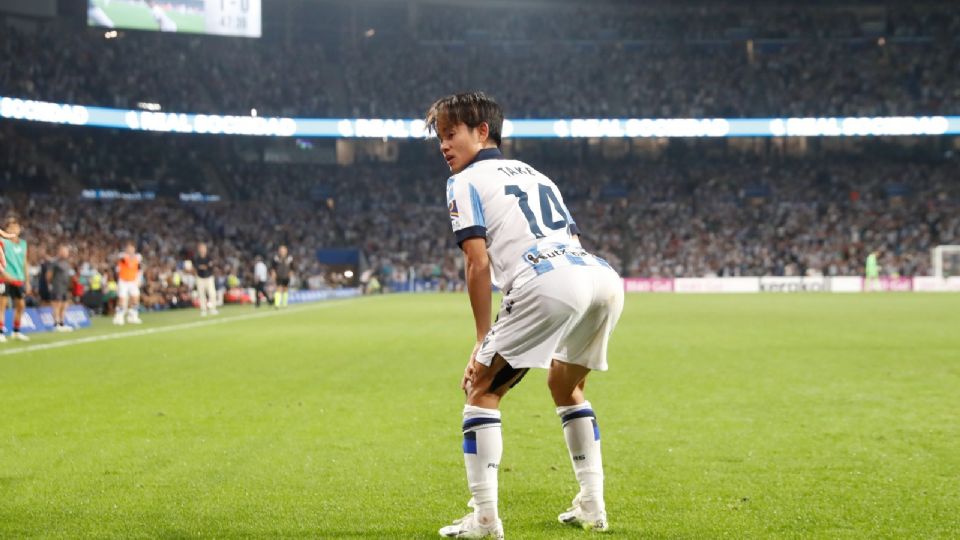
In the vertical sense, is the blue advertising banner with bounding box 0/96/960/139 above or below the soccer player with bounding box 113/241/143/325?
above

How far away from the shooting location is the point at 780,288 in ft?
162

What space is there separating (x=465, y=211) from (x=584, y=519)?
5.41ft

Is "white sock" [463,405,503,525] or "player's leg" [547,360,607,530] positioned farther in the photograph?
"player's leg" [547,360,607,530]

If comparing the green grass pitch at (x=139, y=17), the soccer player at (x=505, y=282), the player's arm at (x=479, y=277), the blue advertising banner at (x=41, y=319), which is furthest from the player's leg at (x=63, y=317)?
the green grass pitch at (x=139, y=17)

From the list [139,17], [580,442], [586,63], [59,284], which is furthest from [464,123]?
[586,63]

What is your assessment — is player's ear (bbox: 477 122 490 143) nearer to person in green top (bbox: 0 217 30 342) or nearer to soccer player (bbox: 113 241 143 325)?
person in green top (bbox: 0 217 30 342)

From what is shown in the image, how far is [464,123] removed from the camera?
187 inches

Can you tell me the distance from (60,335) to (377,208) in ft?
134

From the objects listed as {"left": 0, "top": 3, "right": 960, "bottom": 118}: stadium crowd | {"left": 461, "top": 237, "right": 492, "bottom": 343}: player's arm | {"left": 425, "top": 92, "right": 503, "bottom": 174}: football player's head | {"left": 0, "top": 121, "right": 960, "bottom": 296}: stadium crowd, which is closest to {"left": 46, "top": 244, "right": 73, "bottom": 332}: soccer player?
{"left": 425, "top": 92, "right": 503, "bottom": 174}: football player's head

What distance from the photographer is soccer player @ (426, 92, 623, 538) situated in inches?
179

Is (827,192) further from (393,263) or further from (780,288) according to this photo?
(393,263)

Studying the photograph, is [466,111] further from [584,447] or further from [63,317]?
[63,317]

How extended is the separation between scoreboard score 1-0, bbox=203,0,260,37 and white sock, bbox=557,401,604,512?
1650 inches

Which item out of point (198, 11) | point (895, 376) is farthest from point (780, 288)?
point (895, 376)
